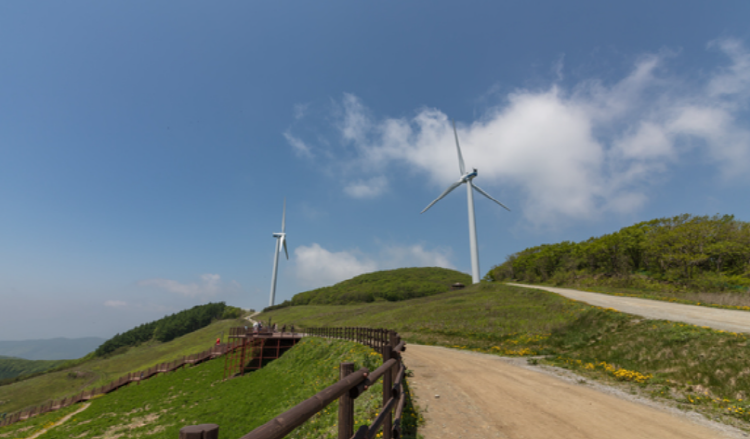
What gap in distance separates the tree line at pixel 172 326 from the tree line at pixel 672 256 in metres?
123

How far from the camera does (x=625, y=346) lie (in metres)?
17.1

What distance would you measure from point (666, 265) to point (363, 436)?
223 ft

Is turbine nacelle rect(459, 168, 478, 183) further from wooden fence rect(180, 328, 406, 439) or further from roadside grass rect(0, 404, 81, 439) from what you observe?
Answer: wooden fence rect(180, 328, 406, 439)

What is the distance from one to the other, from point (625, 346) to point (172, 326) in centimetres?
14780

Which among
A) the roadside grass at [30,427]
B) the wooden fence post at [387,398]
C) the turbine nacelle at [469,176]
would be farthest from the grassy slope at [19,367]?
the wooden fence post at [387,398]

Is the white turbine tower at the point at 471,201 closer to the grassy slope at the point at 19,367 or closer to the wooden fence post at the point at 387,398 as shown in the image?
the wooden fence post at the point at 387,398

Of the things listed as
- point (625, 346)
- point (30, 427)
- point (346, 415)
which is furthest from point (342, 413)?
point (30, 427)

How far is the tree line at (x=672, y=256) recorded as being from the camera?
43.5m

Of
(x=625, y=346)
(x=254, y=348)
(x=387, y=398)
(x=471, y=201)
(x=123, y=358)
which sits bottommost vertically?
(x=123, y=358)

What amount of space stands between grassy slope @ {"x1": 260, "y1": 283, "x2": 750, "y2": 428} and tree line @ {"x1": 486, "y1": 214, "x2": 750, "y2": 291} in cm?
2584

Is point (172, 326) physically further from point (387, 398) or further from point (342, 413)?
point (342, 413)

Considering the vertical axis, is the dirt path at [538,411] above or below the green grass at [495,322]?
below

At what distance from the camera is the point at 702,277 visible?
4353 centimetres

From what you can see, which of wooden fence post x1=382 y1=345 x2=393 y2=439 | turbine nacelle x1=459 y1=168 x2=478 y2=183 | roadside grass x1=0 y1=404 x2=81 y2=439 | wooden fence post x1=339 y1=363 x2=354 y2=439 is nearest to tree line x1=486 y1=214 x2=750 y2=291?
turbine nacelle x1=459 y1=168 x2=478 y2=183
